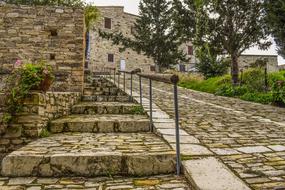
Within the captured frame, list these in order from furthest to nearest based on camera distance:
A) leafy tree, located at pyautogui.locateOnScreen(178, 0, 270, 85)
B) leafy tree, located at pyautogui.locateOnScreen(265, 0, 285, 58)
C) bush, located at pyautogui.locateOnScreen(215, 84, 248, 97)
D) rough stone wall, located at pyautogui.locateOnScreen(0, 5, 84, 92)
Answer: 1. leafy tree, located at pyautogui.locateOnScreen(178, 0, 270, 85)
2. bush, located at pyautogui.locateOnScreen(215, 84, 248, 97)
3. leafy tree, located at pyautogui.locateOnScreen(265, 0, 285, 58)
4. rough stone wall, located at pyautogui.locateOnScreen(0, 5, 84, 92)

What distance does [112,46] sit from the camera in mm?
28938

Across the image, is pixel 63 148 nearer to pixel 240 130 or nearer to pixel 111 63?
pixel 240 130

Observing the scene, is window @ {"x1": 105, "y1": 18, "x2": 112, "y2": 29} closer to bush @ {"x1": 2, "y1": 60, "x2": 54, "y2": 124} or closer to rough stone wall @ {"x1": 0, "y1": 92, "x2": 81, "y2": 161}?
bush @ {"x1": 2, "y1": 60, "x2": 54, "y2": 124}

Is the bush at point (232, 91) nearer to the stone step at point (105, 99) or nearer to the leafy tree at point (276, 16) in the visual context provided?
the leafy tree at point (276, 16)

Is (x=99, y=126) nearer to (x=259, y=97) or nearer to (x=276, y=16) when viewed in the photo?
(x=259, y=97)

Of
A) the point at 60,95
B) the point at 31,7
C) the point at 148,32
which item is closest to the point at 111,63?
the point at 148,32

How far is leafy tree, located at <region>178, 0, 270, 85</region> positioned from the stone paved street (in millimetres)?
10870

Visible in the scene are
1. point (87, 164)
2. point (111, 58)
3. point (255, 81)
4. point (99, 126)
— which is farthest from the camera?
point (111, 58)

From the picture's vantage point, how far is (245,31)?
1266cm

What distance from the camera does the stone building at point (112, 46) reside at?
28203 mm

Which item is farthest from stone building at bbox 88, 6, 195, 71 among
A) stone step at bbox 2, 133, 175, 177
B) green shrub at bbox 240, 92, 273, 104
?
stone step at bbox 2, 133, 175, 177

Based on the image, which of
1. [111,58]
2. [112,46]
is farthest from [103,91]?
[112,46]

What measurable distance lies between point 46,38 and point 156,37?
17850 millimetres

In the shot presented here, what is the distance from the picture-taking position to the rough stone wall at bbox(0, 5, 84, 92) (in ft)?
24.6
